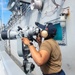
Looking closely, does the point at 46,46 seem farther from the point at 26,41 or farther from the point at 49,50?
the point at 26,41

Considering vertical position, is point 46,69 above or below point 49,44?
below

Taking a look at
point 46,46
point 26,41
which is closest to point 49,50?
point 46,46

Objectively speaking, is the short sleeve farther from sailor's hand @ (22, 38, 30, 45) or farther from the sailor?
sailor's hand @ (22, 38, 30, 45)

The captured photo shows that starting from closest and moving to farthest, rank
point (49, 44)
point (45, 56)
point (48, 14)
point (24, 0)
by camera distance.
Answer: point (45, 56) < point (49, 44) < point (48, 14) < point (24, 0)

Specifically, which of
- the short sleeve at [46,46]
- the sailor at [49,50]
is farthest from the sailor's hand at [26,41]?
the short sleeve at [46,46]

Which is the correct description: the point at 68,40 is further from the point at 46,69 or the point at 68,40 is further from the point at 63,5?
the point at 46,69

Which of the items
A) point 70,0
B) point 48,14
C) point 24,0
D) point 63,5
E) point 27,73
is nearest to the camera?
point 27,73

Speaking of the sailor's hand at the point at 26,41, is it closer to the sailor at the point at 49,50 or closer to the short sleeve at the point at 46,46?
the sailor at the point at 49,50

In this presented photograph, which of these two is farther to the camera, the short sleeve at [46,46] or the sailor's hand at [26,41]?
the sailor's hand at [26,41]

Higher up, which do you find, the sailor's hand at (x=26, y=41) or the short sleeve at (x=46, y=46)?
the sailor's hand at (x=26, y=41)

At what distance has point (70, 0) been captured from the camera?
2484mm

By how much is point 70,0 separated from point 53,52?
1004 mm

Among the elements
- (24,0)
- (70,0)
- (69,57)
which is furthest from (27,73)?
(24,0)

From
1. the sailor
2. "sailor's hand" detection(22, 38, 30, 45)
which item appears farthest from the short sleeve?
"sailor's hand" detection(22, 38, 30, 45)
